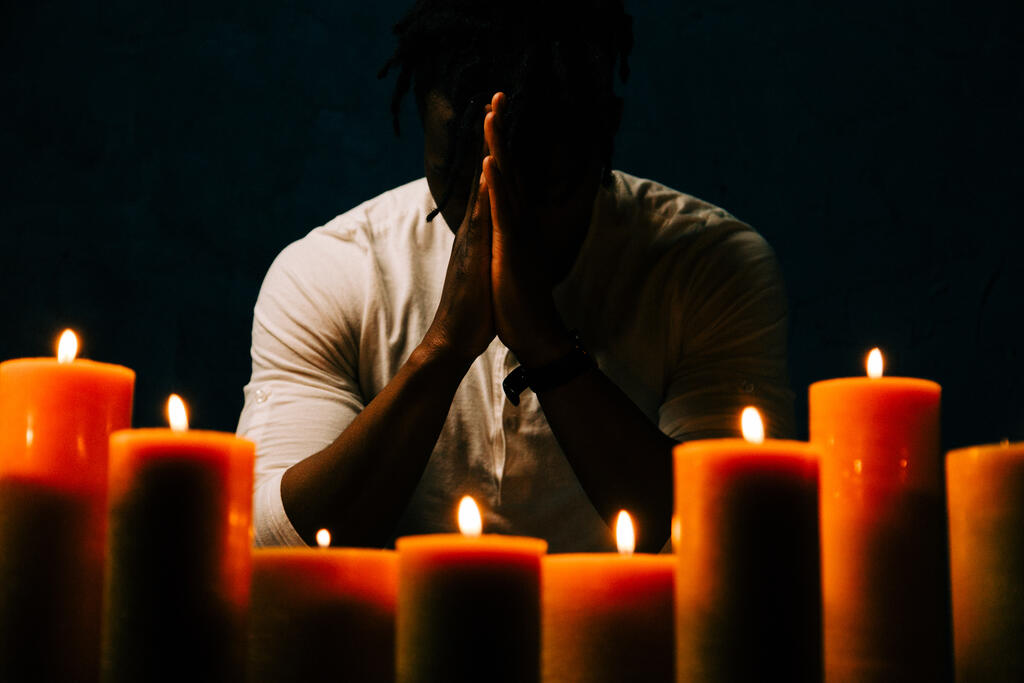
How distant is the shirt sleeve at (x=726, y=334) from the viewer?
Answer: 1.15 m

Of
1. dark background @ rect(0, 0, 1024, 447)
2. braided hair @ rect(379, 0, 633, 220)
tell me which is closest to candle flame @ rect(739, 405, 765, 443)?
braided hair @ rect(379, 0, 633, 220)

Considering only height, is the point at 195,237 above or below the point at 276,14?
below

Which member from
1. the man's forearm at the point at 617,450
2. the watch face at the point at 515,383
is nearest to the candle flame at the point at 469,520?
the man's forearm at the point at 617,450

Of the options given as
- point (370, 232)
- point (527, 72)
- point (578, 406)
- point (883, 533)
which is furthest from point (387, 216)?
point (883, 533)

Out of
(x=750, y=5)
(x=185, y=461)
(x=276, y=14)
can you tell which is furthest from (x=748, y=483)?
(x=276, y=14)

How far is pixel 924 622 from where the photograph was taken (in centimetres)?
42

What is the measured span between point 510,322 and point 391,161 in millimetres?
934

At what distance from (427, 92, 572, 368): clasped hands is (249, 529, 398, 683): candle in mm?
633

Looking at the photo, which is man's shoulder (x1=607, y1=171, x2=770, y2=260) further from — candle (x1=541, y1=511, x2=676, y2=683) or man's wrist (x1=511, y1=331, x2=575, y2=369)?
candle (x1=541, y1=511, x2=676, y2=683)

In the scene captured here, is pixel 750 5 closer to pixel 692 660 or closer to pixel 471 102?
pixel 471 102

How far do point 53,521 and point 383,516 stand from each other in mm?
663

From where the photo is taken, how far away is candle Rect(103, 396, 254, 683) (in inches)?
Result: 14.4

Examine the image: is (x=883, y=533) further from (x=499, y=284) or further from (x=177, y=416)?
(x=499, y=284)

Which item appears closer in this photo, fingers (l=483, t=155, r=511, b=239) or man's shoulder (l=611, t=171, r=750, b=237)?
fingers (l=483, t=155, r=511, b=239)
